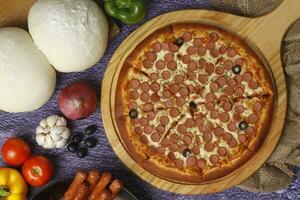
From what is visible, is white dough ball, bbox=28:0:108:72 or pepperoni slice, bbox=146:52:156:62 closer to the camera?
white dough ball, bbox=28:0:108:72

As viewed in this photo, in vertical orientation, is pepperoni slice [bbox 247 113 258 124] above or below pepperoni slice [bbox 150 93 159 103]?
above

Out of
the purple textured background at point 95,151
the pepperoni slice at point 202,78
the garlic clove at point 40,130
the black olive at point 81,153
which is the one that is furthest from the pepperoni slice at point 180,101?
the garlic clove at point 40,130

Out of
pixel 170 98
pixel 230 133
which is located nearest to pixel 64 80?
pixel 170 98

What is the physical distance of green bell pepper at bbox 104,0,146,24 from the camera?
226 centimetres

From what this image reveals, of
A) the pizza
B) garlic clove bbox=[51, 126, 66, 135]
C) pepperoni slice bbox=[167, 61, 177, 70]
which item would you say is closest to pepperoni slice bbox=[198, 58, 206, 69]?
the pizza

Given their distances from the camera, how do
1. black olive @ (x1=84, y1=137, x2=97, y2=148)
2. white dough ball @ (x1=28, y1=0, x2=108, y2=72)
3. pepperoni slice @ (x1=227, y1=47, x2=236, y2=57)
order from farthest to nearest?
black olive @ (x1=84, y1=137, x2=97, y2=148)
pepperoni slice @ (x1=227, y1=47, x2=236, y2=57)
white dough ball @ (x1=28, y1=0, x2=108, y2=72)

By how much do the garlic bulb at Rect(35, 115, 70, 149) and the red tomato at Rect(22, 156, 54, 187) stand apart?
7 centimetres

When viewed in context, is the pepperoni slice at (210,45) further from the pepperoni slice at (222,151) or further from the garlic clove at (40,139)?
the garlic clove at (40,139)

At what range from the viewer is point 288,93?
7.47 feet

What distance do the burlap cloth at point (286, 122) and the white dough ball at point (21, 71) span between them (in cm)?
74

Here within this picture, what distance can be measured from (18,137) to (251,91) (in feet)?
3.26

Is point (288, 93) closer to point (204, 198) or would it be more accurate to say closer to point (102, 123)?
point (204, 198)

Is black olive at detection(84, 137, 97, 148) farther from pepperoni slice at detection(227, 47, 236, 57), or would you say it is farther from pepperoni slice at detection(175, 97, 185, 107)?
pepperoni slice at detection(227, 47, 236, 57)

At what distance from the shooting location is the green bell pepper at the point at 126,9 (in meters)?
2.26
